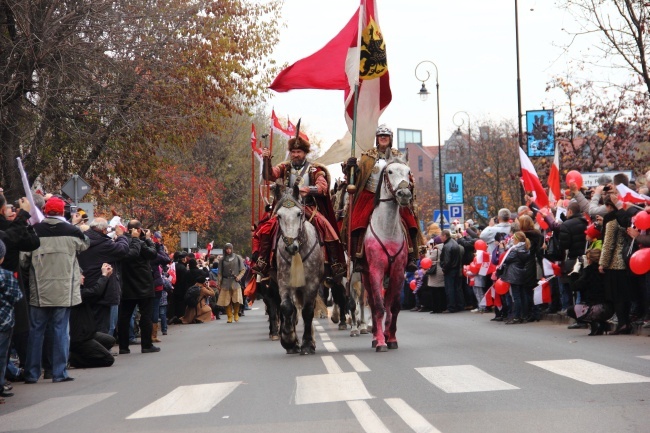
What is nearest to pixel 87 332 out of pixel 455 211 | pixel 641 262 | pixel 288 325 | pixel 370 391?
pixel 288 325

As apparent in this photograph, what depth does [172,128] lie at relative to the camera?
2938cm

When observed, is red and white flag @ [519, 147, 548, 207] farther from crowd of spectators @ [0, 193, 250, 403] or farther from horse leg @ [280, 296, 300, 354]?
horse leg @ [280, 296, 300, 354]

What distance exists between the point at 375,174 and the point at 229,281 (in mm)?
17176

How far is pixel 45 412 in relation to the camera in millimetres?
10711

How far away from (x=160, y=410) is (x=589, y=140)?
3540 centimetres

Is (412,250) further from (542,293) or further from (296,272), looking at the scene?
(542,293)

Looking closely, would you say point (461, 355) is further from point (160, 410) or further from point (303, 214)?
point (160, 410)

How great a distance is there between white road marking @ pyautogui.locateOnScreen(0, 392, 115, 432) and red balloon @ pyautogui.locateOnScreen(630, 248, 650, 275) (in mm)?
7907

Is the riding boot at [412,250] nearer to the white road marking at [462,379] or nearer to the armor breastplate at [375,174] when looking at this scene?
the armor breastplate at [375,174]

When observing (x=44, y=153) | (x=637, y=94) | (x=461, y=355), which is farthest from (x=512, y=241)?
(x=637, y=94)

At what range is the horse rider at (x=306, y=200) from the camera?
1550 centimetres

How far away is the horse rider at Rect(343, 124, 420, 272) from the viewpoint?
50.4 feet

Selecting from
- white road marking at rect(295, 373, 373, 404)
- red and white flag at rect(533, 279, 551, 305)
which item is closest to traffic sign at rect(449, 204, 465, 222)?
red and white flag at rect(533, 279, 551, 305)

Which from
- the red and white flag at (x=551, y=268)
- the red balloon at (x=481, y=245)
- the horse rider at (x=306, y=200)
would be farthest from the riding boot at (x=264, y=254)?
the red balloon at (x=481, y=245)
